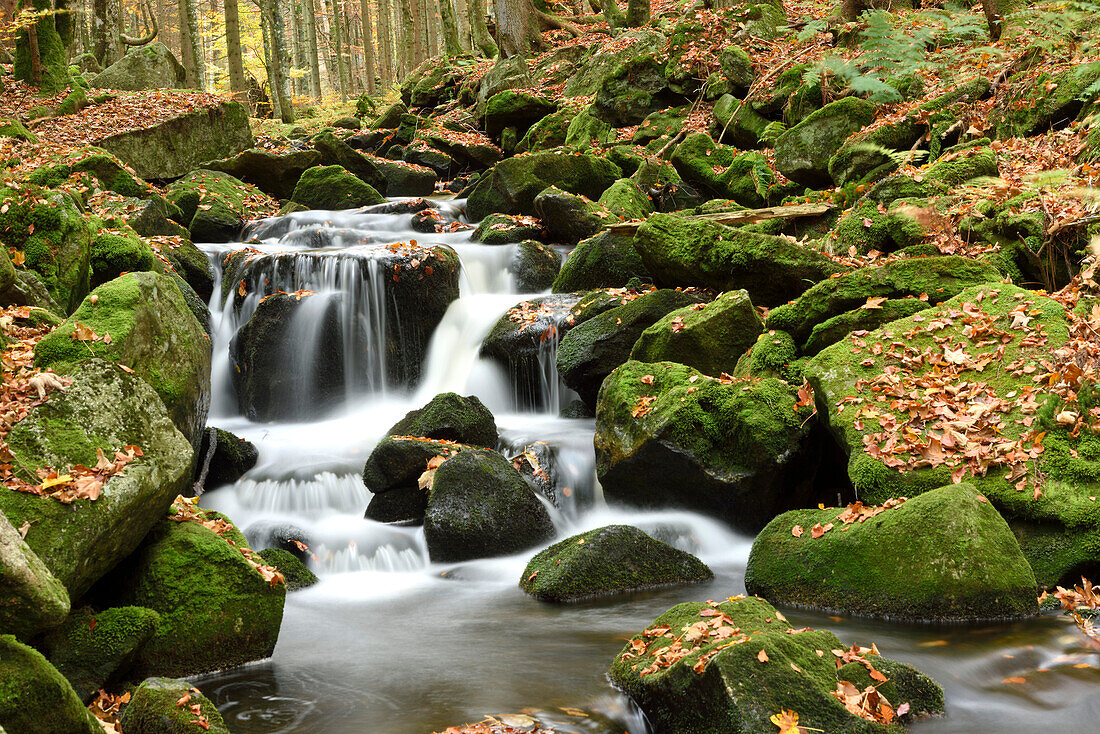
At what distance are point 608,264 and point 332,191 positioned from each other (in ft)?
28.1

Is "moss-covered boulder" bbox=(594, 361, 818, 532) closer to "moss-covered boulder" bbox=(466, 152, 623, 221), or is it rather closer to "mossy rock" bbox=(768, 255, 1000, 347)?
"mossy rock" bbox=(768, 255, 1000, 347)

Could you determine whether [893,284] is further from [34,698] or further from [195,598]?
[34,698]

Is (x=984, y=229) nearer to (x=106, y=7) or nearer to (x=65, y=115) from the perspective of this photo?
(x=65, y=115)

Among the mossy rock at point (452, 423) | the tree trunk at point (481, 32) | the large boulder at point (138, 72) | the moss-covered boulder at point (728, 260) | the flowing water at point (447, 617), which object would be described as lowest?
the flowing water at point (447, 617)

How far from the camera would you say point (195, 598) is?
4.85 meters

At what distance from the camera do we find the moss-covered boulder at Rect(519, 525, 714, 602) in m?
6.23

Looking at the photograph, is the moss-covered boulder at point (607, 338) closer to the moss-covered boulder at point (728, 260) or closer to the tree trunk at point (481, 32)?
the moss-covered boulder at point (728, 260)

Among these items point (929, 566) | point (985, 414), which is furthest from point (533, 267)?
point (929, 566)

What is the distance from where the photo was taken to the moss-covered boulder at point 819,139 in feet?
40.1

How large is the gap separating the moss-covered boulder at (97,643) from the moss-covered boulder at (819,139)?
11036 millimetres

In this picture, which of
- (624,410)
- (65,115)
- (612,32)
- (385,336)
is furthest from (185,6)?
(624,410)

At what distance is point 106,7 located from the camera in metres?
26.9

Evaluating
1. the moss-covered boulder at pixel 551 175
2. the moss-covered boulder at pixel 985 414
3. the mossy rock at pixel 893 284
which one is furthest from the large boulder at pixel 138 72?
the moss-covered boulder at pixel 985 414

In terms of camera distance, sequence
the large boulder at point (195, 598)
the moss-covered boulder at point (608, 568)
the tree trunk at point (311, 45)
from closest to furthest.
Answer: the large boulder at point (195, 598) → the moss-covered boulder at point (608, 568) → the tree trunk at point (311, 45)
